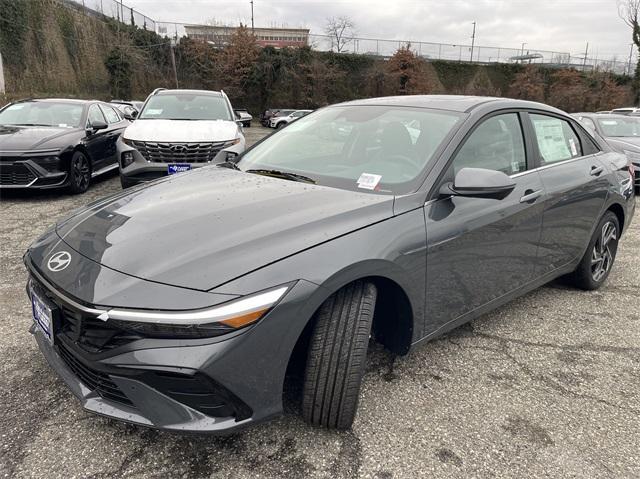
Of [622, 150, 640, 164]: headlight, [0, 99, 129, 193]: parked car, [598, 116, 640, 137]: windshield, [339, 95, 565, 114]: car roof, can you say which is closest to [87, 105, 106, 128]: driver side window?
[0, 99, 129, 193]: parked car

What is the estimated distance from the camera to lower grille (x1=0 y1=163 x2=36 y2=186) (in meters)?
6.21

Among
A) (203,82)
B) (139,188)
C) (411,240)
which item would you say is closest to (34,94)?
(203,82)

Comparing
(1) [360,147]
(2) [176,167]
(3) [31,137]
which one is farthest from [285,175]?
(3) [31,137]

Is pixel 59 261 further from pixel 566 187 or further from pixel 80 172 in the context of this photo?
pixel 80 172

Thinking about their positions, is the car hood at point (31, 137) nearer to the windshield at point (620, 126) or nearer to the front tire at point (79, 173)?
the front tire at point (79, 173)

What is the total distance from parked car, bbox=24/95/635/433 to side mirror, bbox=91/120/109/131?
5264 mm

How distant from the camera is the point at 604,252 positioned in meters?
3.90

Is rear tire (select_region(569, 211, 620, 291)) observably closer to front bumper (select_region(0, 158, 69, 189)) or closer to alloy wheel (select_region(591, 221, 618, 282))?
alloy wheel (select_region(591, 221, 618, 282))

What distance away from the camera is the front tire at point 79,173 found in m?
6.75

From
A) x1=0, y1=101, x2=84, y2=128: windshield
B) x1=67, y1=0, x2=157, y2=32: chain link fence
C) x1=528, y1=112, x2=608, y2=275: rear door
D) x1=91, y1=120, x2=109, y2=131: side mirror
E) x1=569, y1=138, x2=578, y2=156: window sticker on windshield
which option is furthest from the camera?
x1=67, y1=0, x2=157, y2=32: chain link fence

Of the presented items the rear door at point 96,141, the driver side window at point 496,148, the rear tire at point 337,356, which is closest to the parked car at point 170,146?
Result: the rear door at point 96,141

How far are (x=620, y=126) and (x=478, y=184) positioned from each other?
902 cm

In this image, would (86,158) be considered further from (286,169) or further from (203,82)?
(203,82)

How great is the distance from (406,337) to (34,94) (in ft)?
80.7
